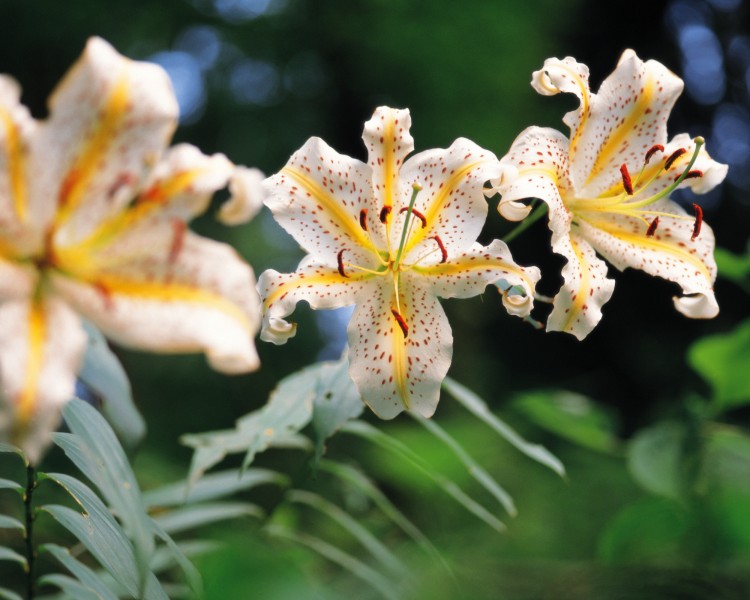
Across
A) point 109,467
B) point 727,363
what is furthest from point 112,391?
point 727,363

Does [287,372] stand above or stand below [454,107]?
below

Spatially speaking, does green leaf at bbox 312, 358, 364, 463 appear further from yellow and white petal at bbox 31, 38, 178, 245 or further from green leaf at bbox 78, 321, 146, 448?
yellow and white petal at bbox 31, 38, 178, 245

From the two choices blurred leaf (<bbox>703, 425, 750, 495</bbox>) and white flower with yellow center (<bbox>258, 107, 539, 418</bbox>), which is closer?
white flower with yellow center (<bbox>258, 107, 539, 418</bbox>)

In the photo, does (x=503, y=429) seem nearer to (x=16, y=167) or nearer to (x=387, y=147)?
(x=387, y=147)

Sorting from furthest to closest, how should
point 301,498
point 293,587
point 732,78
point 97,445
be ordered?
point 732,78, point 301,498, point 97,445, point 293,587

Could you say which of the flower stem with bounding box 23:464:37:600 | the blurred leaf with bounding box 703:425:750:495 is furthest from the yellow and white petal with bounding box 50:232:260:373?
the blurred leaf with bounding box 703:425:750:495

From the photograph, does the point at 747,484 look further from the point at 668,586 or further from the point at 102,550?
the point at 102,550

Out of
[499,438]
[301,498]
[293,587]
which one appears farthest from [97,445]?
[499,438]
